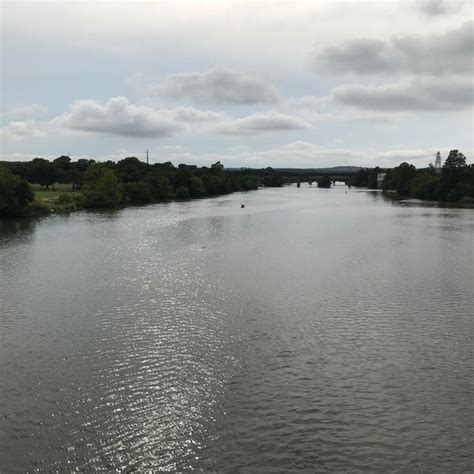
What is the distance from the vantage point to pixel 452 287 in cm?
3322

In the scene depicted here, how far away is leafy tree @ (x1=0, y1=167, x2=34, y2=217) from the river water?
39268mm

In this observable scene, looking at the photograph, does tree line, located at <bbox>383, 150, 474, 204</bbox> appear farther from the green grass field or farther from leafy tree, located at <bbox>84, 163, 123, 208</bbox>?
the green grass field

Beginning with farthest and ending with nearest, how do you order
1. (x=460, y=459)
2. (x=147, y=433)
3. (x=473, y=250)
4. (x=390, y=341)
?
(x=473, y=250) < (x=390, y=341) < (x=147, y=433) < (x=460, y=459)

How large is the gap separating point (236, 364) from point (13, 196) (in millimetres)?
66931

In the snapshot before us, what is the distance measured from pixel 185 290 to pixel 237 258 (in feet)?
40.7

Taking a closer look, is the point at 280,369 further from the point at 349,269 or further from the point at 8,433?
the point at 349,269

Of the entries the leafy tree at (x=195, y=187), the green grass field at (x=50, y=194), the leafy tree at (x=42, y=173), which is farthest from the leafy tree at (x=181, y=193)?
the leafy tree at (x=42, y=173)

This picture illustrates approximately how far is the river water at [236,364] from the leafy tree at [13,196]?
39.3 meters

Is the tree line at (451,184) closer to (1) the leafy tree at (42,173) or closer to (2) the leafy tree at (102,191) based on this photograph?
(2) the leafy tree at (102,191)

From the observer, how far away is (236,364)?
789 inches

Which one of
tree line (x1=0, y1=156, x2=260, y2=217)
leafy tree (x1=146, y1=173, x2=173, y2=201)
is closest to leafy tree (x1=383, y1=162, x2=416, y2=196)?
tree line (x1=0, y1=156, x2=260, y2=217)

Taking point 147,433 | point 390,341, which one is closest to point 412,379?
point 390,341

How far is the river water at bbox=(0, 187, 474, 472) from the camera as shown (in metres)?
14.2

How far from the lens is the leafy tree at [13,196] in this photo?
7544 centimetres
